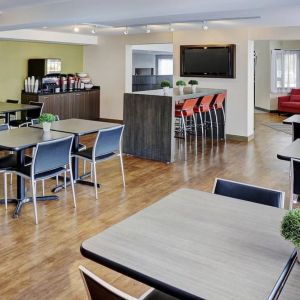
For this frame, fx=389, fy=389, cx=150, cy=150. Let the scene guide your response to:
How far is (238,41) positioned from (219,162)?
3044 millimetres

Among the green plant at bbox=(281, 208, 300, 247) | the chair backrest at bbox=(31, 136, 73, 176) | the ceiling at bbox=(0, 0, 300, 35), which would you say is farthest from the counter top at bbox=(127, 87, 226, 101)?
the green plant at bbox=(281, 208, 300, 247)

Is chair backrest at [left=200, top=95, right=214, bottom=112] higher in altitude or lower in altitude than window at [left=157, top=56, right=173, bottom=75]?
lower

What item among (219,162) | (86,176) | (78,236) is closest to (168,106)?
(219,162)

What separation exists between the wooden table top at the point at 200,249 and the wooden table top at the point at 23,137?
211cm

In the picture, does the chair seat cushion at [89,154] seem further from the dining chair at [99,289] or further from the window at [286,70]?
the window at [286,70]

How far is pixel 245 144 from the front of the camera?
788 centimetres

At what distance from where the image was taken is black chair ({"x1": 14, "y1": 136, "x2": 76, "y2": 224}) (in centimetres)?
364

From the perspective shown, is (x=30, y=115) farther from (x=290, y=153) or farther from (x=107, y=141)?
(x=290, y=153)

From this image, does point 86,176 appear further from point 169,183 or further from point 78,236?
point 78,236

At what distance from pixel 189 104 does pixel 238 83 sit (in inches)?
67.9

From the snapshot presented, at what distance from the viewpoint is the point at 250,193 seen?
2301 millimetres

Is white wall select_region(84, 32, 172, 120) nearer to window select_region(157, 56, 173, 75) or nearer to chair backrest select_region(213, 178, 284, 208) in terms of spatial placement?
window select_region(157, 56, 173, 75)

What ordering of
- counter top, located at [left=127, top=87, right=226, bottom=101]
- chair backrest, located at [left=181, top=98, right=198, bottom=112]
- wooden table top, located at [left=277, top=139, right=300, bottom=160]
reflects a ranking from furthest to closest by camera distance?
1. chair backrest, located at [left=181, top=98, right=198, bottom=112]
2. counter top, located at [left=127, top=87, right=226, bottom=101]
3. wooden table top, located at [left=277, top=139, right=300, bottom=160]

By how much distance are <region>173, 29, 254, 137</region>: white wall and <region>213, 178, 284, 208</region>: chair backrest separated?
596 cm
